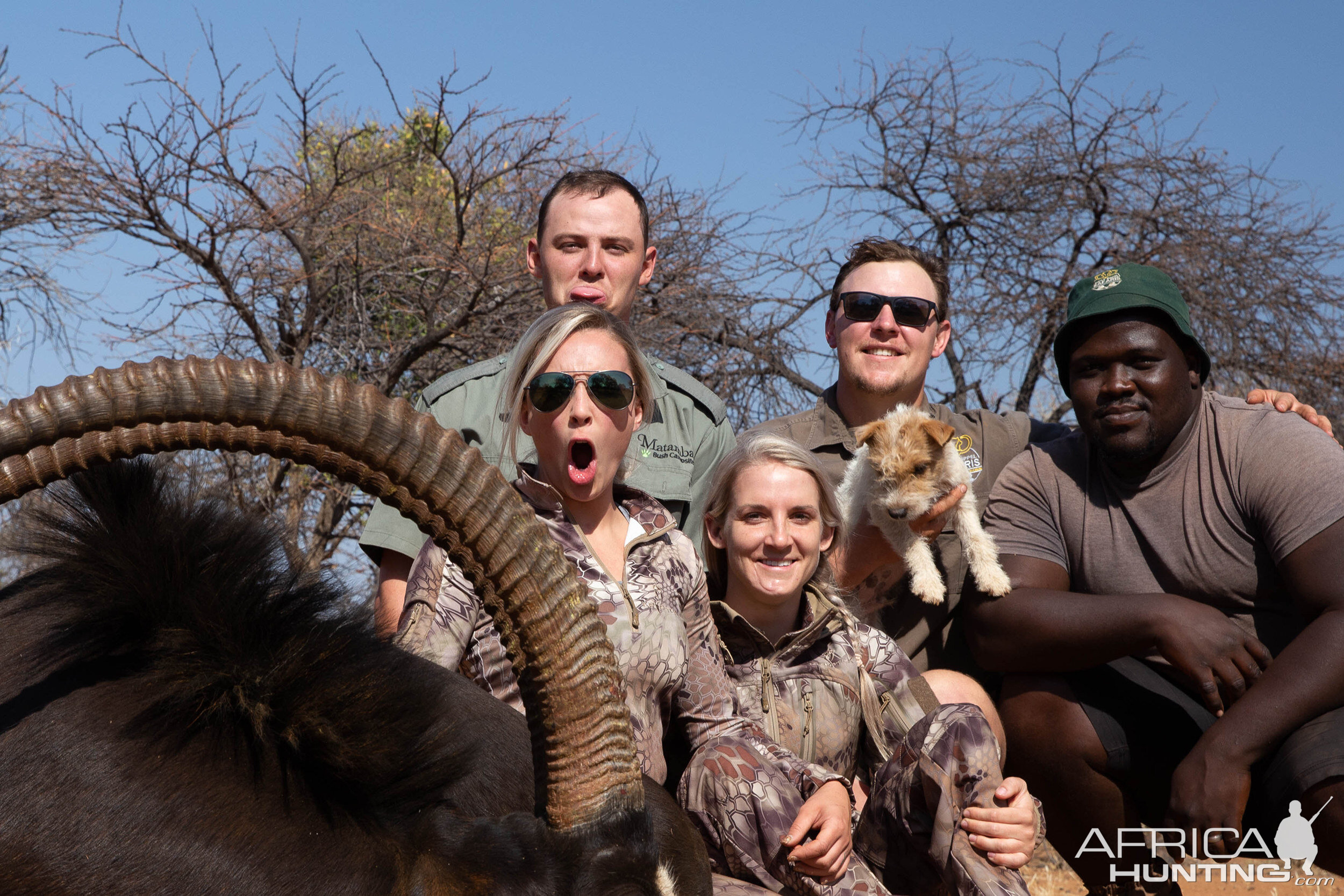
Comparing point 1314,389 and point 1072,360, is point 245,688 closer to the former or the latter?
point 1072,360

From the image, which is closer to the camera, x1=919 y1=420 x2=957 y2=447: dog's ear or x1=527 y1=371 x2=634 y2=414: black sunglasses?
x1=527 y1=371 x2=634 y2=414: black sunglasses

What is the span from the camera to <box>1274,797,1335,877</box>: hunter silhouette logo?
3.88m

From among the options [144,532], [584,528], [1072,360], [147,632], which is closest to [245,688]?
[147,632]

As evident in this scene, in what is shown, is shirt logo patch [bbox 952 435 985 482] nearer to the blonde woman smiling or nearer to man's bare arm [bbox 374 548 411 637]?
the blonde woman smiling

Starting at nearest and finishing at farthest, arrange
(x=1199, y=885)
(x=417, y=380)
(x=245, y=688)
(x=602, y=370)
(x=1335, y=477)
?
(x=245, y=688), (x=602, y=370), (x=1335, y=477), (x=1199, y=885), (x=417, y=380)

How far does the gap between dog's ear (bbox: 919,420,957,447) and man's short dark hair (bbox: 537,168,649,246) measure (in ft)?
5.22

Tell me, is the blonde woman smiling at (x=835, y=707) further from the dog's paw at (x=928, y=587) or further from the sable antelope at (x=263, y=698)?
the sable antelope at (x=263, y=698)

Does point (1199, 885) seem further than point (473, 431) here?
Yes

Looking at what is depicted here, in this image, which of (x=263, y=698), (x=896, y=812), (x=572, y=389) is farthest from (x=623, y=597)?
(x=263, y=698)

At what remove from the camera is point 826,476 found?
4160mm

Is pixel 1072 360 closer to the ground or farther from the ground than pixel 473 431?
farther from the ground

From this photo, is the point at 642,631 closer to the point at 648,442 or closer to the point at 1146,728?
the point at 648,442

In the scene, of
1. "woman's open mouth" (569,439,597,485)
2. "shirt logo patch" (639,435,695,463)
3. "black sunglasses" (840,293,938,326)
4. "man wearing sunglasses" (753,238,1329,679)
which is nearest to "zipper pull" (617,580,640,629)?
"woman's open mouth" (569,439,597,485)

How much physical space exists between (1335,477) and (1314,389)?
27.3ft
